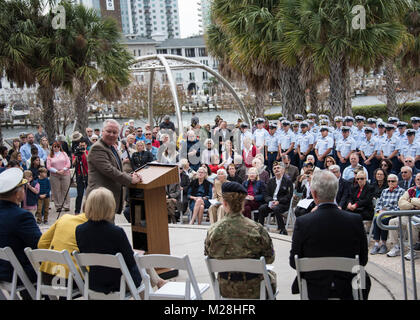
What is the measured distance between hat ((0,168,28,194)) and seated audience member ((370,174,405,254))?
543 centimetres

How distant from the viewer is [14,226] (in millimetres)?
4562

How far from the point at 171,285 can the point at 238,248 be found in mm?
944

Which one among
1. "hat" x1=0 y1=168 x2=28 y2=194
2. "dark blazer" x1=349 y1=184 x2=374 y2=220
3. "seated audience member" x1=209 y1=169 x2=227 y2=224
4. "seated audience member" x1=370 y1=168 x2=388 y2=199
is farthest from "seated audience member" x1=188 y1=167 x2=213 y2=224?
"hat" x1=0 y1=168 x2=28 y2=194

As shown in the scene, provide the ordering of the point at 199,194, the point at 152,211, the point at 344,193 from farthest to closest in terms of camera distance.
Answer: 1. the point at 199,194
2. the point at 344,193
3. the point at 152,211

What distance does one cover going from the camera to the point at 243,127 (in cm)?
1457

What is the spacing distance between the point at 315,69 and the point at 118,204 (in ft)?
31.1

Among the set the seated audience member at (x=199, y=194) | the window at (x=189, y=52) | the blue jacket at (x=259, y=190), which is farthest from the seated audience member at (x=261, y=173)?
the window at (x=189, y=52)

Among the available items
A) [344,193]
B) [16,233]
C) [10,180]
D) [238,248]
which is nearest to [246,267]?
[238,248]

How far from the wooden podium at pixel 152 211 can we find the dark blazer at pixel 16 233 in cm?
151

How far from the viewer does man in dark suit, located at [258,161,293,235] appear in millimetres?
8945

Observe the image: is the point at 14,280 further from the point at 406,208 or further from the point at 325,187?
the point at 406,208
